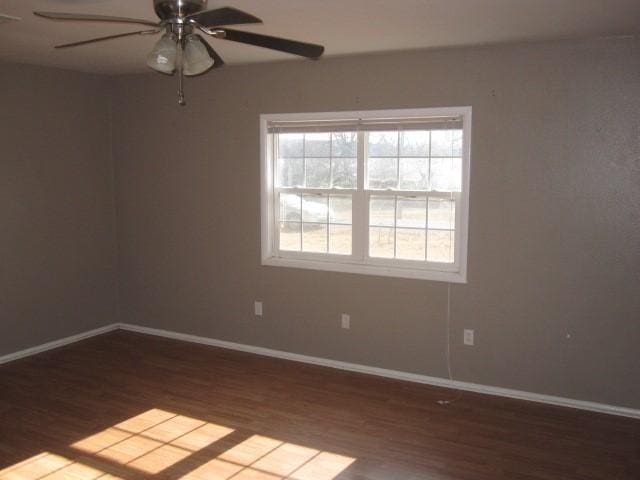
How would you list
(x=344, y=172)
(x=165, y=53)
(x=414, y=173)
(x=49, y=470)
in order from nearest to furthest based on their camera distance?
(x=165, y=53) → (x=49, y=470) → (x=414, y=173) → (x=344, y=172)

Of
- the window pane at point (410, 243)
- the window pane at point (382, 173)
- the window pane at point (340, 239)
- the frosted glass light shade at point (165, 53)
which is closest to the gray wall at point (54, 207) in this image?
the window pane at point (340, 239)

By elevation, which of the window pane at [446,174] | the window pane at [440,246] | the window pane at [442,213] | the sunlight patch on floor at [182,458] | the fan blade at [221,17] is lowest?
the sunlight patch on floor at [182,458]

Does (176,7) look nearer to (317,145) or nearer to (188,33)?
(188,33)

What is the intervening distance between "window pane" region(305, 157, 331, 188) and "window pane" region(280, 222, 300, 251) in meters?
0.38

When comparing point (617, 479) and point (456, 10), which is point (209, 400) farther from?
point (456, 10)

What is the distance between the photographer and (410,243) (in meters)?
4.27

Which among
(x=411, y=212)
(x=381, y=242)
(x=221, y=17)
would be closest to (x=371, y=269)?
(x=381, y=242)

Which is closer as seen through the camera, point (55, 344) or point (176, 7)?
point (176, 7)

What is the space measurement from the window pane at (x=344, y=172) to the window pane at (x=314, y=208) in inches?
6.9

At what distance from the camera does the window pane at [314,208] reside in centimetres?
455

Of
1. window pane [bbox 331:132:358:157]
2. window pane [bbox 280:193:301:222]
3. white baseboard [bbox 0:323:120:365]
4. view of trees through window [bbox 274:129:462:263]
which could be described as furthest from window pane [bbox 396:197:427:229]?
white baseboard [bbox 0:323:120:365]

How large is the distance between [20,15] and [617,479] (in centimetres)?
403

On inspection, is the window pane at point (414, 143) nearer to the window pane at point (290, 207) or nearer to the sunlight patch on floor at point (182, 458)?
the window pane at point (290, 207)

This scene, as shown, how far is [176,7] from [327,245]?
2.82m
